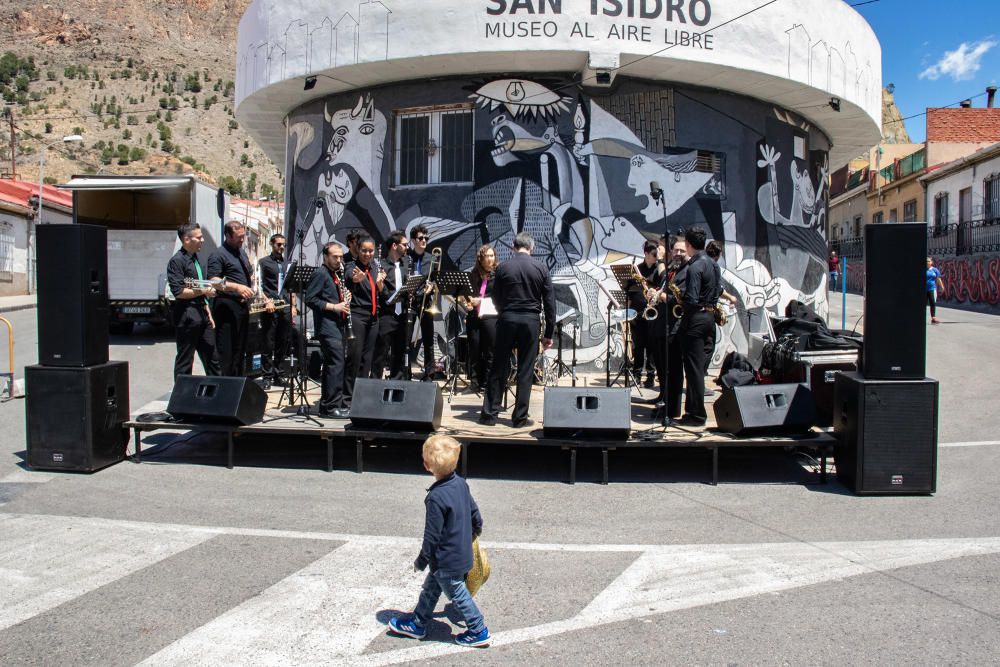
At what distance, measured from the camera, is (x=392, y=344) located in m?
10.0

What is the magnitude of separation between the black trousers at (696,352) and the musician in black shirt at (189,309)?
16.6ft

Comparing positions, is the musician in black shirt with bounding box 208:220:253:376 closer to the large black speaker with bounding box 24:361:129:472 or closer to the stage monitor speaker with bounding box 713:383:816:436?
the large black speaker with bounding box 24:361:129:472

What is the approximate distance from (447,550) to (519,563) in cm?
146

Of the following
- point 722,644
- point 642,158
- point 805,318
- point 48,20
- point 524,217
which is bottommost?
point 722,644

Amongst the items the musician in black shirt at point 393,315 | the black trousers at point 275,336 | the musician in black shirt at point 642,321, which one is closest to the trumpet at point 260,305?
the black trousers at point 275,336

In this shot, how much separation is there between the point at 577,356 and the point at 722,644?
8.29 meters

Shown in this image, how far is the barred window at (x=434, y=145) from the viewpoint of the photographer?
12258 millimetres

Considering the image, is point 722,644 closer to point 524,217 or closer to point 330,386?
point 330,386

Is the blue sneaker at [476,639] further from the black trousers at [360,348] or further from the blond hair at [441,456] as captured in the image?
the black trousers at [360,348]

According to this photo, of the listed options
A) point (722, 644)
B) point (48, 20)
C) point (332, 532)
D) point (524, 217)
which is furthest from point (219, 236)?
point (48, 20)

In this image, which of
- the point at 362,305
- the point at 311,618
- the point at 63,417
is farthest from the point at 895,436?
the point at 63,417

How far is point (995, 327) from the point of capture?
2211cm

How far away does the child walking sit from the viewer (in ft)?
13.0

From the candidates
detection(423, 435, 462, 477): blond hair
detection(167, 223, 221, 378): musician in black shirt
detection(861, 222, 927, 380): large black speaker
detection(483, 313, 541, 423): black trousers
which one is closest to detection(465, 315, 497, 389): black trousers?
detection(483, 313, 541, 423): black trousers
